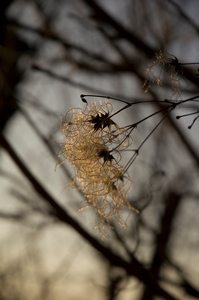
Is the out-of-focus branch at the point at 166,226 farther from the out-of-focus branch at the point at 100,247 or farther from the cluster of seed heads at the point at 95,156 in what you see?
the cluster of seed heads at the point at 95,156

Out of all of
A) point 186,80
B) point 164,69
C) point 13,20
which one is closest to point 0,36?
point 13,20

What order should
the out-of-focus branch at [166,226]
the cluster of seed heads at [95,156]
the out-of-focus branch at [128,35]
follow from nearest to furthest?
the cluster of seed heads at [95,156] < the out-of-focus branch at [128,35] < the out-of-focus branch at [166,226]

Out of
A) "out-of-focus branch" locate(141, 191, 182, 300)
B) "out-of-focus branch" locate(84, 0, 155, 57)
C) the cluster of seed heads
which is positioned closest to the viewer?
the cluster of seed heads

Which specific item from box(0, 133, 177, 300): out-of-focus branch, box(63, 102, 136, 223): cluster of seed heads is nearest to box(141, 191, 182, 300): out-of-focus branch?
box(0, 133, 177, 300): out-of-focus branch

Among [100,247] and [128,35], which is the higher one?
[128,35]

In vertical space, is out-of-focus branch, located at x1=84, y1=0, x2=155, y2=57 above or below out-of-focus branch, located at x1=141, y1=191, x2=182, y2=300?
above

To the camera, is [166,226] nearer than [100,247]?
No

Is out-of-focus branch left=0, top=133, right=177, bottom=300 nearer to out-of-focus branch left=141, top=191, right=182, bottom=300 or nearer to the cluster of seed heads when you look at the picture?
out-of-focus branch left=141, top=191, right=182, bottom=300

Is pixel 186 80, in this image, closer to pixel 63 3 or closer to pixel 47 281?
pixel 63 3

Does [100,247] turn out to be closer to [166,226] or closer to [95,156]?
[166,226]

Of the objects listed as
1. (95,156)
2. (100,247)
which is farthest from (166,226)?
(95,156)

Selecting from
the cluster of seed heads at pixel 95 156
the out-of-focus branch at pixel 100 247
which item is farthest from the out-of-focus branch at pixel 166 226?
the cluster of seed heads at pixel 95 156
